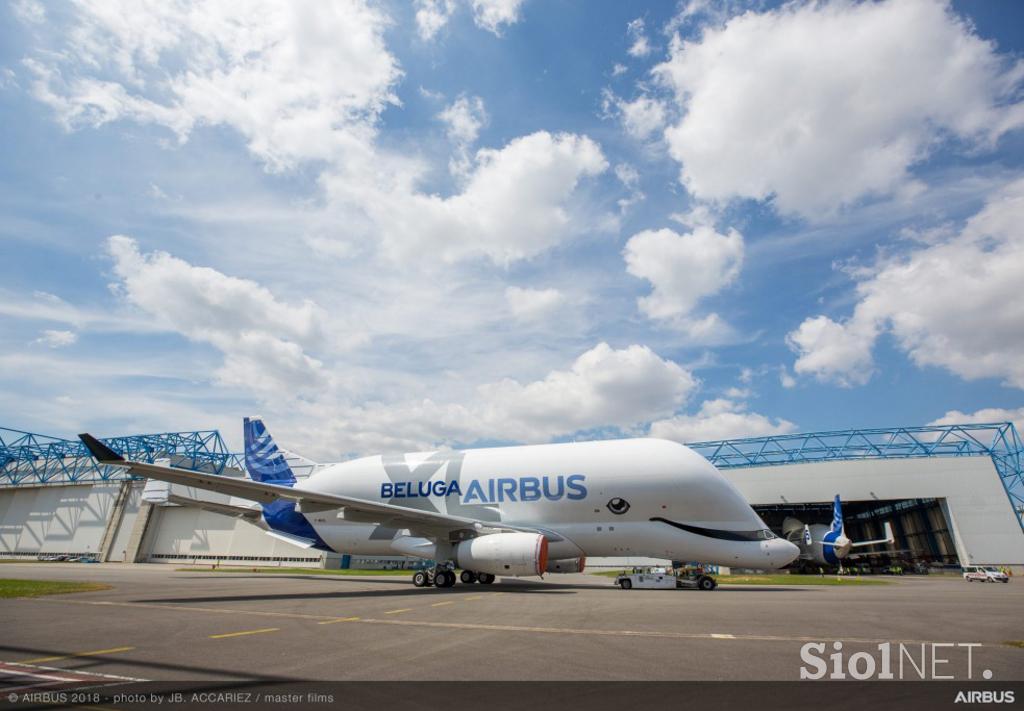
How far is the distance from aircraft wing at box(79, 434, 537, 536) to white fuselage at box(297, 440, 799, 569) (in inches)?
71.1

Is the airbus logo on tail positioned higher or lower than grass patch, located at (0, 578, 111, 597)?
higher

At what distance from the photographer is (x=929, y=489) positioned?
199ft

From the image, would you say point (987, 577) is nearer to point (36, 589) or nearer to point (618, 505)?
point (618, 505)

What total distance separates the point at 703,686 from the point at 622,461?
21.1 metres

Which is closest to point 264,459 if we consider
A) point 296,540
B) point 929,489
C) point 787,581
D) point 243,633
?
point 296,540

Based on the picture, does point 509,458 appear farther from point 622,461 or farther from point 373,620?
point 373,620

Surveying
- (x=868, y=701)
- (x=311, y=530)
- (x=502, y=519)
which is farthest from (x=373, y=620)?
(x=311, y=530)

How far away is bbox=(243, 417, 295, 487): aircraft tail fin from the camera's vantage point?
122 feet

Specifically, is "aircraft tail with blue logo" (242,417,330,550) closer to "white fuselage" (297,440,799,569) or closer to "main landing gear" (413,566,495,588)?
"white fuselage" (297,440,799,569)

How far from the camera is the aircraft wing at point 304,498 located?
1825cm

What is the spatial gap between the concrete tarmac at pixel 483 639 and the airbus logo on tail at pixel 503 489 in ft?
35.9
